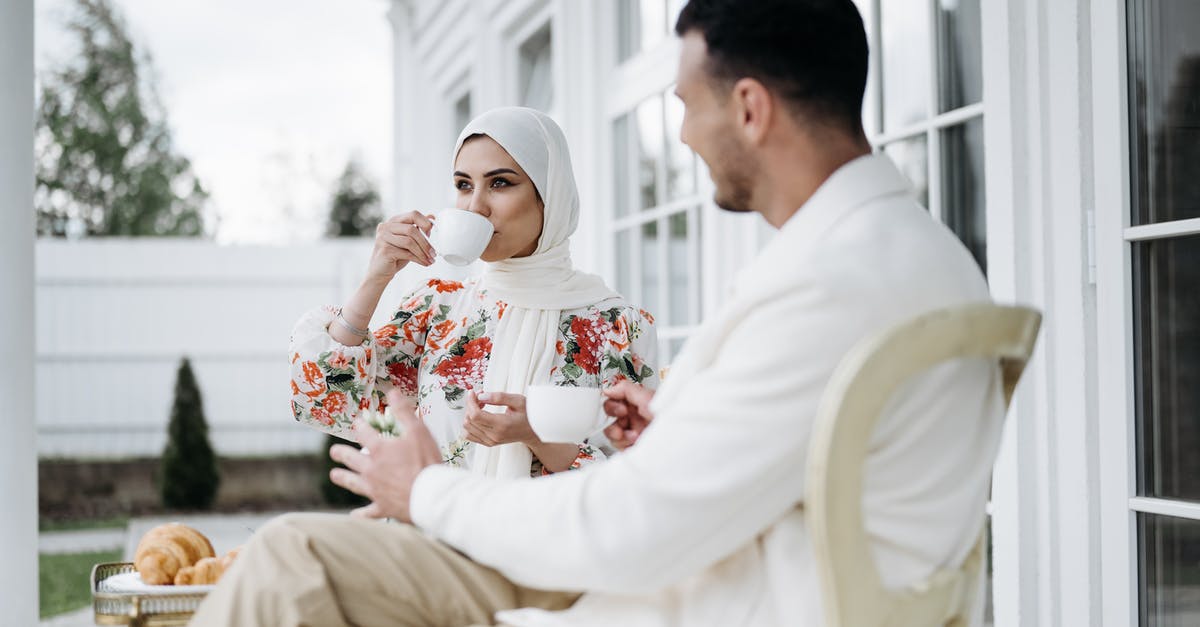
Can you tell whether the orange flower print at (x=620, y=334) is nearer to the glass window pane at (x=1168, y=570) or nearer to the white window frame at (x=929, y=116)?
the white window frame at (x=929, y=116)

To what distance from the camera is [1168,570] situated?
193cm

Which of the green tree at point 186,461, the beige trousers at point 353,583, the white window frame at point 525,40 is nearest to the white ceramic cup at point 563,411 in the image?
the beige trousers at point 353,583

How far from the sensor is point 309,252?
10047mm

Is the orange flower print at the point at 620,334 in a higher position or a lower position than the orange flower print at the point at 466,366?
higher

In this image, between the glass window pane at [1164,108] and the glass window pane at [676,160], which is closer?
the glass window pane at [1164,108]

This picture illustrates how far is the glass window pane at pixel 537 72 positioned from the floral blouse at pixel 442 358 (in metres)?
3.25

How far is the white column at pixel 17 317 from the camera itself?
2805 mm

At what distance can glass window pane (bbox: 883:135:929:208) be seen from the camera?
2.66 m

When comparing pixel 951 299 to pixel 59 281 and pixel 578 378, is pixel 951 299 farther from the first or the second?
pixel 59 281

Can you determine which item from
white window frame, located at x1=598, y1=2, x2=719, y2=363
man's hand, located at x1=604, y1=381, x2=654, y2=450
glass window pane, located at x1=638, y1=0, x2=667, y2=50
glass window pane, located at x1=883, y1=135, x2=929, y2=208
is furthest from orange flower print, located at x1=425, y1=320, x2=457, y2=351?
glass window pane, located at x1=638, y1=0, x2=667, y2=50

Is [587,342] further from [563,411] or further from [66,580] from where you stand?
[66,580]

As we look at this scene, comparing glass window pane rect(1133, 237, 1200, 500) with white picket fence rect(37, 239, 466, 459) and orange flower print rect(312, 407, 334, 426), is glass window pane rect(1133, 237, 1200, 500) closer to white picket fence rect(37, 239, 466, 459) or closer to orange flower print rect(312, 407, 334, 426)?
orange flower print rect(312, 407, 334, 426)

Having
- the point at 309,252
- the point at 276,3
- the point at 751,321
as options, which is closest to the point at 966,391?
the point at 751,321

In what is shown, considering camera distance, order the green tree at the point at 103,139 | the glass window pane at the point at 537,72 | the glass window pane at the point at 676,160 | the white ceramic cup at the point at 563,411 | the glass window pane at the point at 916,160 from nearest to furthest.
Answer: the white ceramic cup at the point at 563,411 → the glass window pane at the point at 916,160 → the glass window pane at the point at 676,160 → the glass window pane at the point at 537,72 → the green tree at the point at 103,139
